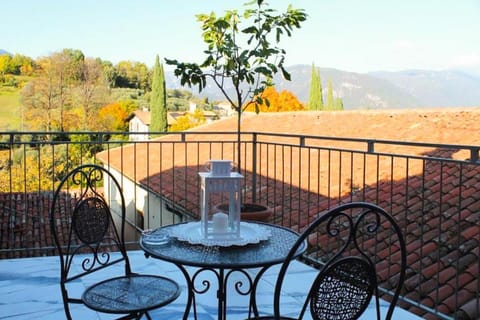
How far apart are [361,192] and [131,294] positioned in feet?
14.6

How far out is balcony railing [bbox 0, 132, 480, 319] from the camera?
3027 mm

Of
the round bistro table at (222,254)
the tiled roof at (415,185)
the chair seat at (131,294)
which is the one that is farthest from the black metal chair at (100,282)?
the tiled roof at (415,185)

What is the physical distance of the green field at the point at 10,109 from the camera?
25281 mm

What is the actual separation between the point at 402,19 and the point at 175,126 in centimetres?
1869

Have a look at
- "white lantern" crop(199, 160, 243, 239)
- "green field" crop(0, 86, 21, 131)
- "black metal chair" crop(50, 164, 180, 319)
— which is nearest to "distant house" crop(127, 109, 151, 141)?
"green field" crop(0, 86, 21, 131)

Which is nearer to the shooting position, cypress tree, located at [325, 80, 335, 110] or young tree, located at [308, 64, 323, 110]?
young tree, located at [308, 64, 323, 110]

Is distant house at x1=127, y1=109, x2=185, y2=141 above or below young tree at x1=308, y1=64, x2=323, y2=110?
below

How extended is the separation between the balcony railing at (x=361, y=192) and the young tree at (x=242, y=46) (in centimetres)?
60

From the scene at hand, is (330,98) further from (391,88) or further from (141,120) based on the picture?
(391,88)

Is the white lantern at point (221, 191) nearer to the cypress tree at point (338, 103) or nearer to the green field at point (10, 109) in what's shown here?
the cypress tree at point (338, 103)

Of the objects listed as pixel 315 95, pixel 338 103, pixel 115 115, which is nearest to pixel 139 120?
pixel 115 115

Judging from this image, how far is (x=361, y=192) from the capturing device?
583cm

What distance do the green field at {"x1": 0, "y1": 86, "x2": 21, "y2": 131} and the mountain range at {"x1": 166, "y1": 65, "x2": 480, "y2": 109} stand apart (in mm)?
8902

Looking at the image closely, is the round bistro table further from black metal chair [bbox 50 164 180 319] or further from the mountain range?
the mountain range
